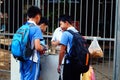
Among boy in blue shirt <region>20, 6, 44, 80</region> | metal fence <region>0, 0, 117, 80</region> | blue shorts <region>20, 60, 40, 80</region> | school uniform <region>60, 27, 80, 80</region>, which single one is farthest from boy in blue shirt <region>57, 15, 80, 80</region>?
metal fence <region>0, 0, 117, 80</region>

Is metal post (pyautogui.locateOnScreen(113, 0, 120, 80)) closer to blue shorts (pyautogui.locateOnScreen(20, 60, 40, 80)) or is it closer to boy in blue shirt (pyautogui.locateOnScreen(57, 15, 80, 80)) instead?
boy in blue shirt (pyautogui.locateOnScreen(57, 15, 80, 80))

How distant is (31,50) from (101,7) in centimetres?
268

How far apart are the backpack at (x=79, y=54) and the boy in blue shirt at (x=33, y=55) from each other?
53 cm

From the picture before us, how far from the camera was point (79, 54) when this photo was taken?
655cm

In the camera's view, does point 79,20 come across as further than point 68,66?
Yes

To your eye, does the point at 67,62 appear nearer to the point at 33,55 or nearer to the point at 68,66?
the point at 68,66

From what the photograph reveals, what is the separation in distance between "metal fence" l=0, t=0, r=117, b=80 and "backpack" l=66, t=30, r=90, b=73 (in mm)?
1736

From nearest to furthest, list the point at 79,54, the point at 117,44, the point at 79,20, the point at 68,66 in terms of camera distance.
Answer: the point at 79,54 < the point at 68,66 < the point at 117,44 < the point at 79,20

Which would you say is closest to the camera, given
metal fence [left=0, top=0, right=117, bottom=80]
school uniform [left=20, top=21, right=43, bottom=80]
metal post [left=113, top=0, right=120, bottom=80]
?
school uniform [left=20, top=21, right=43, bottom=80]

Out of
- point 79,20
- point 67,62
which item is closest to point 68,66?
point 67,62

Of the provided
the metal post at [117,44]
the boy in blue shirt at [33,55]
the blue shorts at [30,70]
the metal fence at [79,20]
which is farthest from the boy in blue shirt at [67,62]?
the metal fence at [79,20]

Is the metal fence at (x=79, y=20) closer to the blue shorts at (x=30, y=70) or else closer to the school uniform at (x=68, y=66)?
the school uniform at (x=68, y=66)

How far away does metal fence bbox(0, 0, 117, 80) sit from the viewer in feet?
28.2

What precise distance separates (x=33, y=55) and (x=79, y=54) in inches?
31.6
